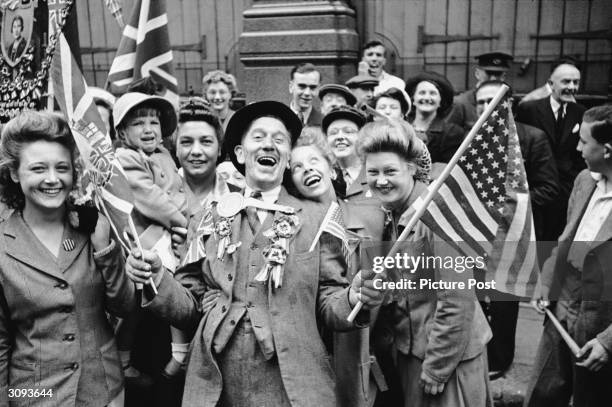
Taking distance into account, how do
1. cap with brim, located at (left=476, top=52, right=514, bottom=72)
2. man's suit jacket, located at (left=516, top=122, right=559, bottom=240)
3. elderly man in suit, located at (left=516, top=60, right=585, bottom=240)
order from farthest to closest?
cap with brim, located at (left=476, top=52, right=514, bottom=72) → elderly man in suit, located at (left=516, top=60, right=585, bottom=240) → man's suit jacket, located at (left=516, top=122, right=559, bottom=240)

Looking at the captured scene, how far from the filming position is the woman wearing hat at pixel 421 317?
306cm

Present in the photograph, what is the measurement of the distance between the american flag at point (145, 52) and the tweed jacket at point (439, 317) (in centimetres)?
296

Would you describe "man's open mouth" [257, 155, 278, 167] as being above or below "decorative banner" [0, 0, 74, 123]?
below

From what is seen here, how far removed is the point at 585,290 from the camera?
3525mm

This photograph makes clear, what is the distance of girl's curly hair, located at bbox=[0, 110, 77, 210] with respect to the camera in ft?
9.73

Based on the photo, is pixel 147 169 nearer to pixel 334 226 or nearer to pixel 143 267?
pixel 143 267

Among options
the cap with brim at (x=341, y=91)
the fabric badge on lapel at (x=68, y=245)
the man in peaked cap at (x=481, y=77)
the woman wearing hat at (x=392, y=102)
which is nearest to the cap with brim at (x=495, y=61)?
the man in peaked cap at (x=481, y=77)

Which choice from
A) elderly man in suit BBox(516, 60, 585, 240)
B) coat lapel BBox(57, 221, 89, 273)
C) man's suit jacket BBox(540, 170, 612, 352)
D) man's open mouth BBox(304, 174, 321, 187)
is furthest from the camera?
elderly man in suit BBox(516, 60, 585, 240)

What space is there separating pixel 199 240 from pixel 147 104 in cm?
151

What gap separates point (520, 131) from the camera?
→ 5168 mm

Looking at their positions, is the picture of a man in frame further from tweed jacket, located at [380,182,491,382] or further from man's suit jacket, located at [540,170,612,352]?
man's suit jacket, located at [540,170,612,352]

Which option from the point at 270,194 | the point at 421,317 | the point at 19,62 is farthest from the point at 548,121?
the point at 19,62

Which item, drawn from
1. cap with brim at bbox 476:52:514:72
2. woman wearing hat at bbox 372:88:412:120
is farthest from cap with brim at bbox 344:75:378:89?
cap with brim at bbox 476:52:514:72

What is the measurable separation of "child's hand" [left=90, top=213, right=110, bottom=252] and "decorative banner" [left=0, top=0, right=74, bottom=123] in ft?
3.83
